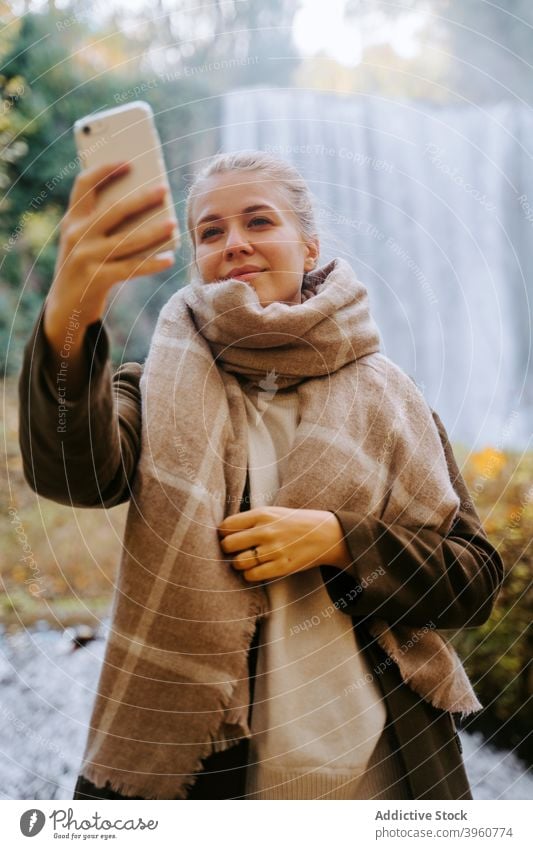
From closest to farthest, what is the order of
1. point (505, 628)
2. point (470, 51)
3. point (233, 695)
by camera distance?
point (233, 695), point (470, 51), point (505, 628)

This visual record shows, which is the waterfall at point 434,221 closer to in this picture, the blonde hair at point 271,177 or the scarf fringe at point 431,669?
the blonde hair at point 271,177

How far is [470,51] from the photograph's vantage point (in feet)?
2.70

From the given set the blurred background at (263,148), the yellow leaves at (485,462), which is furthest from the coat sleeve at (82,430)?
the yellow leaves at (485,462)

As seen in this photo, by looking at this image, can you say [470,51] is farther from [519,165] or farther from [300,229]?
[300,229]

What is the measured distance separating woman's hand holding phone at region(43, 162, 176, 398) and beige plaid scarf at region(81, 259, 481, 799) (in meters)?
0.09

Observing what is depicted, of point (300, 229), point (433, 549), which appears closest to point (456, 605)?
point (433, 549)

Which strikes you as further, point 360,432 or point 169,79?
point 169,79

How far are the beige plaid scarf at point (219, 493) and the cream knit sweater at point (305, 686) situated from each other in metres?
0.01

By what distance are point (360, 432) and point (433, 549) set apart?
3.8 inches

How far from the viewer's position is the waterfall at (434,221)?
72cm

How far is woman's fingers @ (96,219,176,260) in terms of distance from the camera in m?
0.46
